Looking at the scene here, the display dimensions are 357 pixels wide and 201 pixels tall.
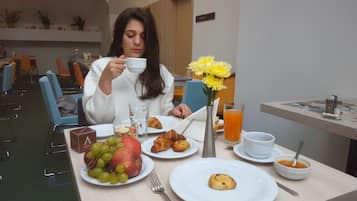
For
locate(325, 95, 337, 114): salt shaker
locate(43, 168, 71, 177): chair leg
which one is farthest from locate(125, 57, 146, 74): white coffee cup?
locate(43, 168, 71, 177): chair leg

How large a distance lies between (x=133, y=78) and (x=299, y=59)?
1.48 m

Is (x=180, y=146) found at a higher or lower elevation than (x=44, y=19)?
lower

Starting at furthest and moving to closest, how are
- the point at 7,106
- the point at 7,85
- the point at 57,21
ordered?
the point at 57,21
the point at 7,106
the point at 7,85

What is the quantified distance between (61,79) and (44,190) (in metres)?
7.51

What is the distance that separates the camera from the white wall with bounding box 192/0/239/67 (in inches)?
132

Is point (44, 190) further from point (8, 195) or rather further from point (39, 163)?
point (39, 163)

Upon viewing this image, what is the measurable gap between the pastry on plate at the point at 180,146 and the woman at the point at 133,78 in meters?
0.42

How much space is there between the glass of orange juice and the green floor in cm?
136

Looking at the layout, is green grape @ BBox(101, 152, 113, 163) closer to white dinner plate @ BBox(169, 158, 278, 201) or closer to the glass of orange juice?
white dinner plate @ BBox(169, 158, 278, 201)

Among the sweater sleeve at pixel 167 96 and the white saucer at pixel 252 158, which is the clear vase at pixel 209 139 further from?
the sweater sleeve at pixel 167 96

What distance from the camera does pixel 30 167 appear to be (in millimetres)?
2529

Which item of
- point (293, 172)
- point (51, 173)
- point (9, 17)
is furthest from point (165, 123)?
point (9, 17)

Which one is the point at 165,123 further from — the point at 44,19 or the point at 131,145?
the point at 44,19

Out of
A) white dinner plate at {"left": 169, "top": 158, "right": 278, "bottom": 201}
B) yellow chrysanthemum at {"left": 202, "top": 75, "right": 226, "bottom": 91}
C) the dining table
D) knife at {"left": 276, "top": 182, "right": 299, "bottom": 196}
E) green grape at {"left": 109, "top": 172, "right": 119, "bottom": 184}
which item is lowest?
the dining table
